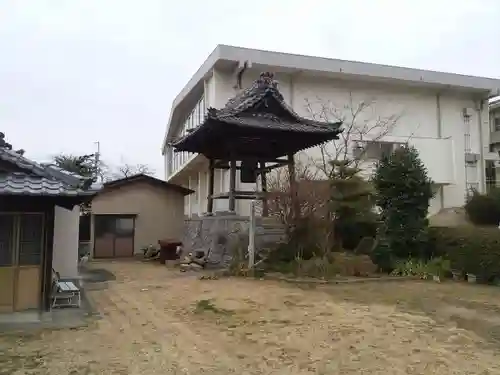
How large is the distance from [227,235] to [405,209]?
5.33 m

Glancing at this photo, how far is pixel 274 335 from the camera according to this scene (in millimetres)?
6004

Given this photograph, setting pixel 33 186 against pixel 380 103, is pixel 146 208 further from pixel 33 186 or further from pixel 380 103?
pixel 33 186

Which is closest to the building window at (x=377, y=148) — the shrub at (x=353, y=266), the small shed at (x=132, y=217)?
the shrub at (x=353, y=266)

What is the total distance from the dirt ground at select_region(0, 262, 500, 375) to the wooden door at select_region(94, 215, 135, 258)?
1028 cm

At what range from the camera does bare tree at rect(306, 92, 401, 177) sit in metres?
18.7

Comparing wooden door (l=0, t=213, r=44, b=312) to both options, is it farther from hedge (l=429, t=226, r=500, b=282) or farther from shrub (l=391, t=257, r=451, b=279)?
hedge (l=429, t=226, r=500, b=282)

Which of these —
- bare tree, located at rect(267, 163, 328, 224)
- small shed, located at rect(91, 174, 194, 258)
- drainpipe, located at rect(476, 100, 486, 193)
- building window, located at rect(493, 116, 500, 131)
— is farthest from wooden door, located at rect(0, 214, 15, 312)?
building window, located at rect(493, 116, 500, 131)

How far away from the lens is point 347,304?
26.8 ft

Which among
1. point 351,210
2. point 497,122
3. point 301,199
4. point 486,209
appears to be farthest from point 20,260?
point 497,122

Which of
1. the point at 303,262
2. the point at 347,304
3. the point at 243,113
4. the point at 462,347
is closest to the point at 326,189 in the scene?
the point at 303,262

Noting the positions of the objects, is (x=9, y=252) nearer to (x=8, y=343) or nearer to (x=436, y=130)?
(x=8, y=343)

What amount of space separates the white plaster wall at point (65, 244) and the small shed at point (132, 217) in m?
9.26

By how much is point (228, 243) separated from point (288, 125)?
162 inches

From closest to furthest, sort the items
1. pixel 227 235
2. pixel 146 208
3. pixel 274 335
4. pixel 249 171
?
pixel 274 335, pixel 227 235, pixel 249 171, pixel 146 208
